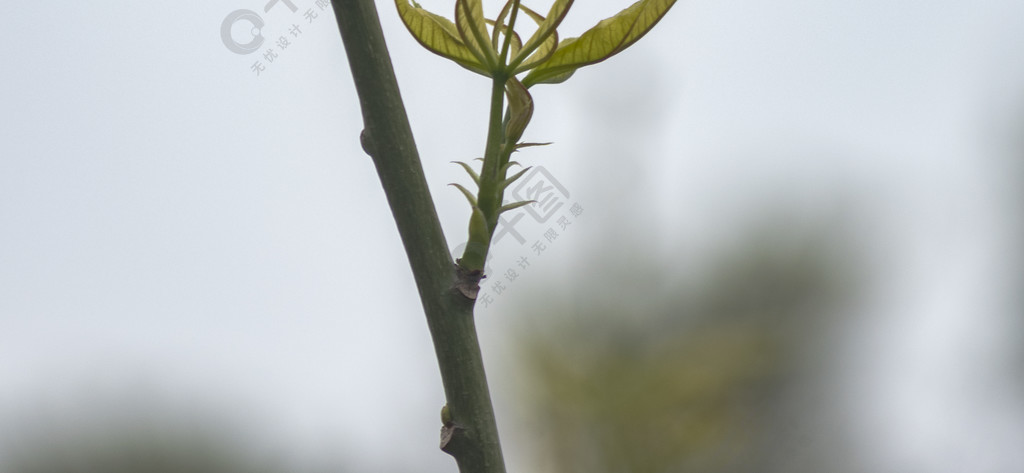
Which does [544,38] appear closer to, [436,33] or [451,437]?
[436,33]

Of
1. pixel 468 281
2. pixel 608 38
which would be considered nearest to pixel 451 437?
pixel 468 281

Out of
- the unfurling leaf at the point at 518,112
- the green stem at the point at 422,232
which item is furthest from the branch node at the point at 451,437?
the unfurling leaf at the point at 518,112

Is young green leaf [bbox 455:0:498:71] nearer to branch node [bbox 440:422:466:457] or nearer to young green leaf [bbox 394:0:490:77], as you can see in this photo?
young green leaf [bbox 394:0:490:77]

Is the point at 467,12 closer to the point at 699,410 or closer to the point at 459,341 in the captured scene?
the point at 459,341

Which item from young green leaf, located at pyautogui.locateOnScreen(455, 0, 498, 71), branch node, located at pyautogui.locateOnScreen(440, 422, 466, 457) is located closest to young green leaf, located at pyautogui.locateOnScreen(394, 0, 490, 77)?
young green leaf, located at pyautogui.locateOnScreen(455, 0, 498, 71)

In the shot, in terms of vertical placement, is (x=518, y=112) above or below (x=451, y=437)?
above

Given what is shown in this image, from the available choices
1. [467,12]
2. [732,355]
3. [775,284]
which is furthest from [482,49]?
[775,284]
